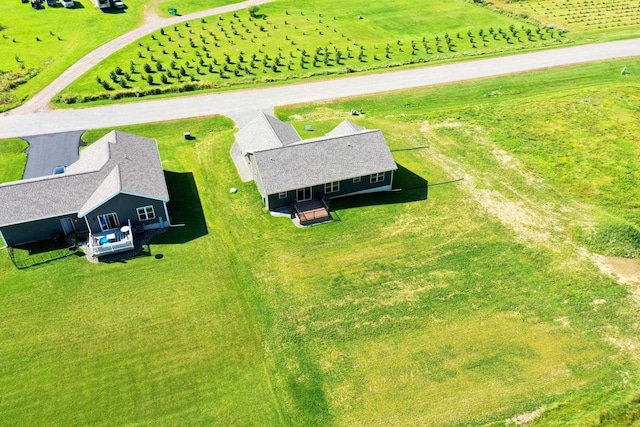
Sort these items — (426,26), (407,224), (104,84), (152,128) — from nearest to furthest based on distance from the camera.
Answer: (407,224) → (152,128) → (104,84) → (426,26)

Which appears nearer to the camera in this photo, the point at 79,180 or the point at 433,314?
the point at 433,314

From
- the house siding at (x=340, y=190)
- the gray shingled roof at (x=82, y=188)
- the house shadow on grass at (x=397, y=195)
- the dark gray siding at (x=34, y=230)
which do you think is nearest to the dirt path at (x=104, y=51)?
the gray shingled roof at (x=82, y=188)

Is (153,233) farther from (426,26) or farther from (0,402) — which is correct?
(426,26)

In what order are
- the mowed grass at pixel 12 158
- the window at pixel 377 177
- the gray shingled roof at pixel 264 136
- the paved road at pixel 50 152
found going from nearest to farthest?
the window at pixel 377 177, the gray shingled roof at pixel 264 136, the mowed grass at pixel 12 158, the paved road at pixel 50 152

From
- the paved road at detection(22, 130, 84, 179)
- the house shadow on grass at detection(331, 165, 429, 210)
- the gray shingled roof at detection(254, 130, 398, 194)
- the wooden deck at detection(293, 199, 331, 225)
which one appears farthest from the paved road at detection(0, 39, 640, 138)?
the wooden deck at detection(293, 199, 331, 225)

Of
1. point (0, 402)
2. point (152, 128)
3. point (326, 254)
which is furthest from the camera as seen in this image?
point (152, 128)

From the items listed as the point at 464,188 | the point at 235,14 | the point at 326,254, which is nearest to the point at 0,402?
the point at 326,254

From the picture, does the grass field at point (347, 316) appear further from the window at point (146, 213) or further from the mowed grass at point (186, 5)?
the mowed grass at point (186, 5)
